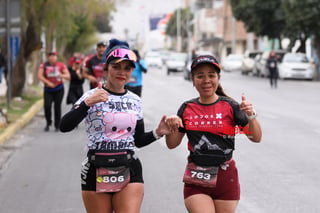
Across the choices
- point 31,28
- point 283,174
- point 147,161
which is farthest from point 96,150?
point 31,28

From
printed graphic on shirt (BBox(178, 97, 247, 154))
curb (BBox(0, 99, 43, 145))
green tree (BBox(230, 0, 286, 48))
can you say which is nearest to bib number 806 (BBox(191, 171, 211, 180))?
printed graphic on shirt (BBox(178, 97, 247, 154))

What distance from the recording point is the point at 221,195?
4848mm

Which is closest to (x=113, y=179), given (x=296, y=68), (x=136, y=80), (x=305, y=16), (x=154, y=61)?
(x=136, y=80)

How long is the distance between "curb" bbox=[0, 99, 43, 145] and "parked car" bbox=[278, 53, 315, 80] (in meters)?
20.6

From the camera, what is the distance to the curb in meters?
13.9

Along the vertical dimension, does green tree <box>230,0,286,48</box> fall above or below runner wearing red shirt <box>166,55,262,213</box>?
above

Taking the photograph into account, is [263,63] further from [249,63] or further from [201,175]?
[201,175]

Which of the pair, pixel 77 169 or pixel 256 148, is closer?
pixel 77 169

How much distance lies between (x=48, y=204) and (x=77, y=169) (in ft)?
7.46

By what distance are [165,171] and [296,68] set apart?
99.9 ft

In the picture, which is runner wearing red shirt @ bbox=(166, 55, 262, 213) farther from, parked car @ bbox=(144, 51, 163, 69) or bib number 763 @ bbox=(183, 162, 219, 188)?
parked car @ bbox=(144, 51, 163, 69)

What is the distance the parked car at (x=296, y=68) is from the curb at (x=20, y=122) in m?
20.6

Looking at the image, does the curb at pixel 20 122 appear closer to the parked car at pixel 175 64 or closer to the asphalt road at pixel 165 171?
the asphalt road at pixel 165 171

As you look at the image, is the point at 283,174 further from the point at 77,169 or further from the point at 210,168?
the point at 210,168
